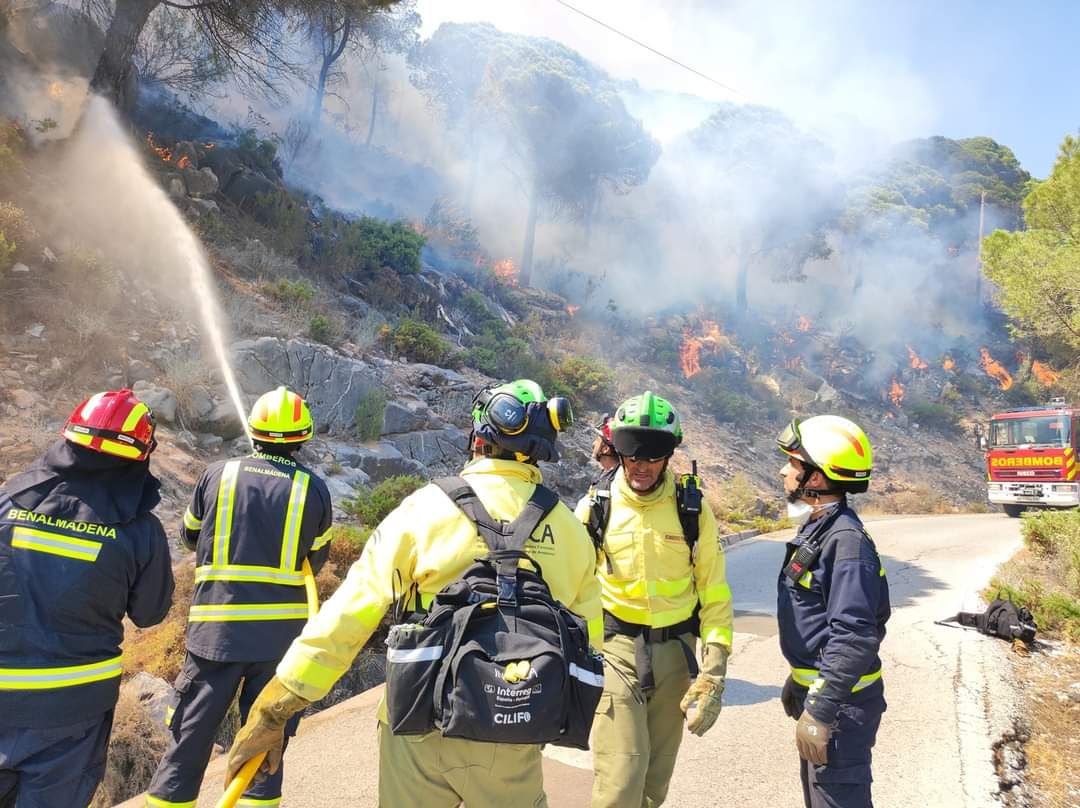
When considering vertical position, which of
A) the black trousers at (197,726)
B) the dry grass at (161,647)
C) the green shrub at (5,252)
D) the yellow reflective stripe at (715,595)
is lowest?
the dry grass at (161,647)

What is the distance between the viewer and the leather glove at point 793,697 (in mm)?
2576

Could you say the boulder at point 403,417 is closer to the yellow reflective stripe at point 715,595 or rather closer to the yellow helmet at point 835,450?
the yellow reflective stripe at point 715,595

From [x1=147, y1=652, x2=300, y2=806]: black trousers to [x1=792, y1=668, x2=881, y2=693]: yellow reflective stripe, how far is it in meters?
1.93

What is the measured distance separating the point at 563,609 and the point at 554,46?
40.5 m

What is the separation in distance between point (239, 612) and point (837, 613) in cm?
233

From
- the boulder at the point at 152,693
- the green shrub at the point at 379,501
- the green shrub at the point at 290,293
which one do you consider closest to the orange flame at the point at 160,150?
the green shrub at the point at 290,293

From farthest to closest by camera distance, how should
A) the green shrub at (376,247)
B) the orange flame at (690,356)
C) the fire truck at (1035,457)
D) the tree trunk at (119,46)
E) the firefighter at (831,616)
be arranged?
the orange flame at (690,356)
the green shrub at (376,247)
the fire truck at (1035,457)
the tree trunk at (119,46)
the firefighter at (831,616)

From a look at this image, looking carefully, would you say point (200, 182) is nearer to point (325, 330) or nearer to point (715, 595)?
point (325, 330)

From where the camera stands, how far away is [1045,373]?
1331 inches

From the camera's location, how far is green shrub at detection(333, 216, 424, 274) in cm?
Result: 1495

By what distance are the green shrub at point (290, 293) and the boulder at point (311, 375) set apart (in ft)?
5.11

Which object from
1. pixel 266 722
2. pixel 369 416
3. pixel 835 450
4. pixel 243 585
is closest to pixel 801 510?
pixel 835 450

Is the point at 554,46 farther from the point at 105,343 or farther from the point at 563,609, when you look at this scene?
the point at 563,609

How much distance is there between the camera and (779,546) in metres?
11.7
